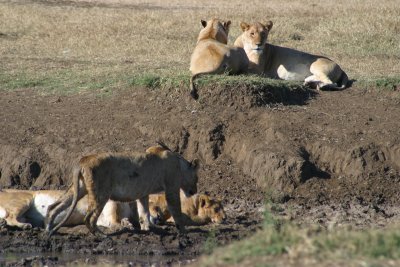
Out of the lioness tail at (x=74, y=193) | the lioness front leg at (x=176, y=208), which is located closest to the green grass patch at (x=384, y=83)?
the lioness front leg at (x=176, y=208)

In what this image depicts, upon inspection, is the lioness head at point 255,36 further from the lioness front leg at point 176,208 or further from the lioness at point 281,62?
the lioness front leg at point 176,208

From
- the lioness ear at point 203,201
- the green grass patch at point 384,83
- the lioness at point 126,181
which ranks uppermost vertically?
the green grass patch at point 384,83

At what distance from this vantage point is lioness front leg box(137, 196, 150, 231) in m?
10.4

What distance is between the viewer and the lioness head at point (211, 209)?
10.6 metres

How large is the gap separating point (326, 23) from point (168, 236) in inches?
440

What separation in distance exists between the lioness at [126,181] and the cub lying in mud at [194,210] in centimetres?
22

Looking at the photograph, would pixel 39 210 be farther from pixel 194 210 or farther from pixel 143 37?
pixel 143 37

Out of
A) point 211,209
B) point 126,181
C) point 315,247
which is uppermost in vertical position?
point 315,247

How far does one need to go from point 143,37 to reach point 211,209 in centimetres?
855

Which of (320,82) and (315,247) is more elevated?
(320,82)

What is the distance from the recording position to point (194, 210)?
1084cm

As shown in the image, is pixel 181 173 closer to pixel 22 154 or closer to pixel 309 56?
pixel 22 154

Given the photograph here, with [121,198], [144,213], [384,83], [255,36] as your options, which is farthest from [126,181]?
[255,36]

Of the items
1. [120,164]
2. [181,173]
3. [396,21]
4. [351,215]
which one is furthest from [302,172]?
[396,21]
